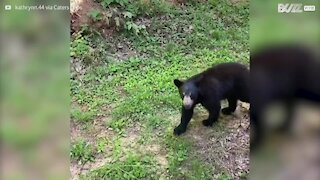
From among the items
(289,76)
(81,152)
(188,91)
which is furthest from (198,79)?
(81,152)

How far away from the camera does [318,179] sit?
180 centimetres

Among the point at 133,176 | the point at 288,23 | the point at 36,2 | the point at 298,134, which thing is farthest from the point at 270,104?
the point at 36,2

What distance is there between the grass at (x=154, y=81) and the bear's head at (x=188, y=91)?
0.03 meters

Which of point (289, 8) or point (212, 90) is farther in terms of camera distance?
point (212, 90)

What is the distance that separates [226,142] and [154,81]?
0.29 m

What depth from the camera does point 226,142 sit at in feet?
6.34

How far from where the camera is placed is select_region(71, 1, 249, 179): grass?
1907mm

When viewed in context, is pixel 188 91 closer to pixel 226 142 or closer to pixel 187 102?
pixel 187 102

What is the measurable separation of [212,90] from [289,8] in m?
0.36

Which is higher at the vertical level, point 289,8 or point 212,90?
point 289,8

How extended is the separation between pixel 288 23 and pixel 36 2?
2.40ft

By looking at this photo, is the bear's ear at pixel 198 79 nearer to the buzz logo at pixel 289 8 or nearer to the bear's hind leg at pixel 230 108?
the bear's hind leg at pixel 230 108

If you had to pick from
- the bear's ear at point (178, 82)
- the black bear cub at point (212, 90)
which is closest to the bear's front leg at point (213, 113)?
the black bear cub at point (212, 90)

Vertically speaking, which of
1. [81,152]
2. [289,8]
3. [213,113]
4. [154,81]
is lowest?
[81,152]
